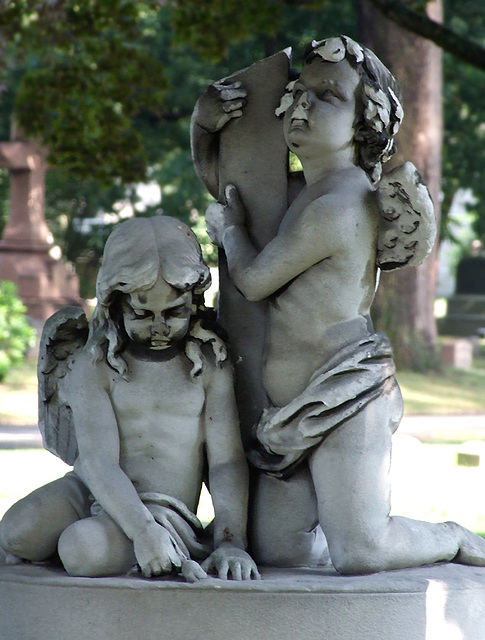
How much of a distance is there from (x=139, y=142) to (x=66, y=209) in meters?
13.4

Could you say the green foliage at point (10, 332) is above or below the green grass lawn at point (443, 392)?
above

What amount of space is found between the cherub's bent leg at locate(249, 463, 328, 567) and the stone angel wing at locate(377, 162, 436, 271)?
749mm

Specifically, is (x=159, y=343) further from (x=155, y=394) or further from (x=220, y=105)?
(x=220, y=105)

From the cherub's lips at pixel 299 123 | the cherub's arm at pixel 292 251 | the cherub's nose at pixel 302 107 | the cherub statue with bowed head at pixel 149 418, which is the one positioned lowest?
the cherub statue with bowed head at pixel 149 418

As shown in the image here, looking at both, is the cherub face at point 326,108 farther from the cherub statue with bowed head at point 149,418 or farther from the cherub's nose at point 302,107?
the cherub statue with bowed head at point 149,418

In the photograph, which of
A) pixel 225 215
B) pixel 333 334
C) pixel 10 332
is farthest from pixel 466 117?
pixel 333 334

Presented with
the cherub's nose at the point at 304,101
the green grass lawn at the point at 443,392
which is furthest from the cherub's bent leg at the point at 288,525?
the green grass lawn at the point at 443,392

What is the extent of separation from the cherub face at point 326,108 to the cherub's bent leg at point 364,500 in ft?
2.77

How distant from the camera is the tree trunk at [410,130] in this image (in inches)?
595

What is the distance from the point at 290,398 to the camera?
3438 mm

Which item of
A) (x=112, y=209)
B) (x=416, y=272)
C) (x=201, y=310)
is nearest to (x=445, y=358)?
(x=416, y=272)

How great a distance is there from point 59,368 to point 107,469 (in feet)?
1.78

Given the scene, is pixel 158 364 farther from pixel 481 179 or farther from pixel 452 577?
pixel 481 179

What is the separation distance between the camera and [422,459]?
899 centimetres
